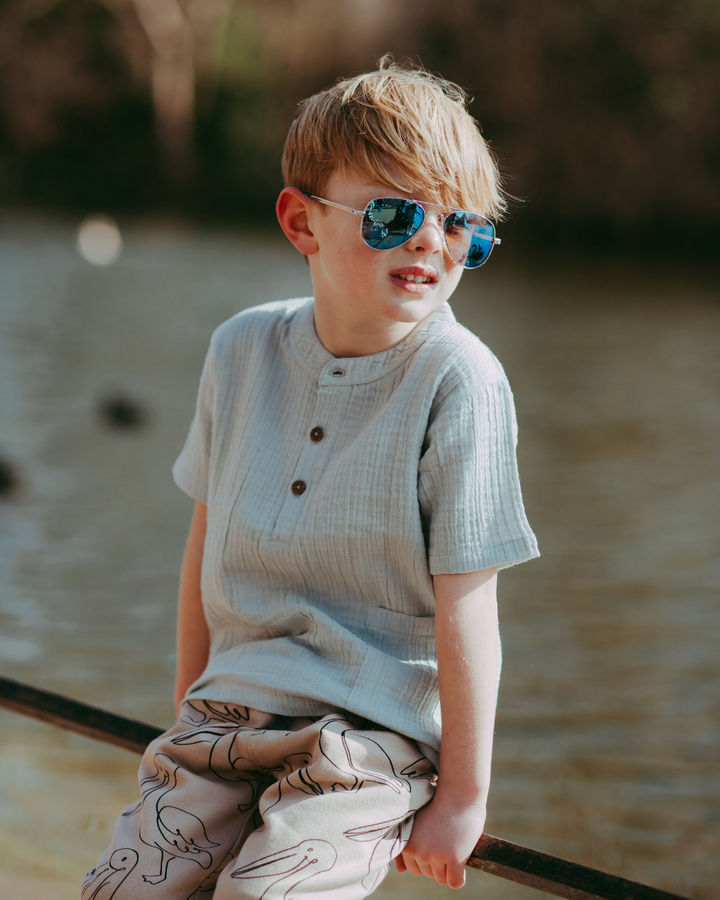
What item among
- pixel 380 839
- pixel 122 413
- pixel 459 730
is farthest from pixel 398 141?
pixel 122 413

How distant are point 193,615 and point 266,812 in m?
0.44

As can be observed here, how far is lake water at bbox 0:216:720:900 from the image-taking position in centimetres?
367

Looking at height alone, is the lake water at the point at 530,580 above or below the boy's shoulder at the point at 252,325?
below

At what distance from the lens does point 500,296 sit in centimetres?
1325

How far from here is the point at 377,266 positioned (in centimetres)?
134

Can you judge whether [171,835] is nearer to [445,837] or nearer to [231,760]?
[231,760]

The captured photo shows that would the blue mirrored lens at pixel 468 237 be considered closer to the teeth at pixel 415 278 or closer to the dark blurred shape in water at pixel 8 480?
the teeth at pixel 415 278

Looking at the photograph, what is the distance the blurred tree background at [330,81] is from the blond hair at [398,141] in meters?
17.0

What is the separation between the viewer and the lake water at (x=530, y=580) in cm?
367

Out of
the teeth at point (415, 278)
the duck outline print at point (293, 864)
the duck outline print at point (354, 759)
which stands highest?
the teeth at point (415, 278)

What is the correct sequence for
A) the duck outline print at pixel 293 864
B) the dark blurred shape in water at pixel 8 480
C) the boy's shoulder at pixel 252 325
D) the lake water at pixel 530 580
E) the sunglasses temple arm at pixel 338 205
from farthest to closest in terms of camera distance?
the dark blurred shape in water at pixel 8 480
the lake water at pixel 530 580
the boy's shoulder at pixel 252 325
the sunglasses temple arm at pixel 338 205
the duck outline print at pixel 293 864

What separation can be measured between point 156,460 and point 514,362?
398 cm

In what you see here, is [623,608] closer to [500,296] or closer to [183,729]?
[183,729]

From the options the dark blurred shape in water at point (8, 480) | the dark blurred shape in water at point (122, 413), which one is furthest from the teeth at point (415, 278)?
the dark blurred shape in water at point (122, 413)
